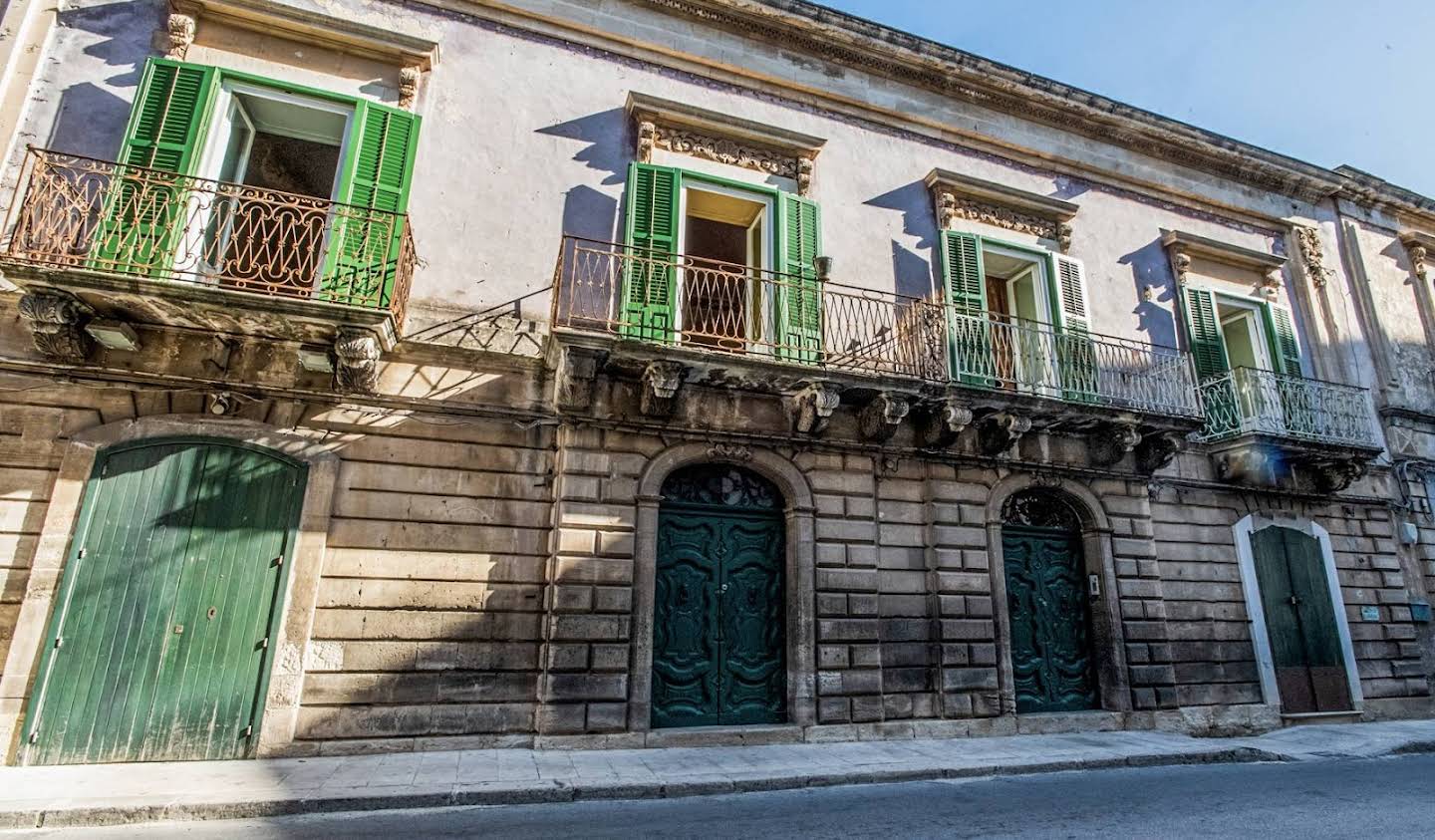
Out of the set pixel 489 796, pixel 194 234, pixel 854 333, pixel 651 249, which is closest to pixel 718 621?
pixel 489 796

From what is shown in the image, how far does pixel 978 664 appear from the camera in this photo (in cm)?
848

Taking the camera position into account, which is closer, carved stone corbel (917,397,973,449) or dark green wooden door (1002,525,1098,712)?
carved stone corbel (917,397,973,449)

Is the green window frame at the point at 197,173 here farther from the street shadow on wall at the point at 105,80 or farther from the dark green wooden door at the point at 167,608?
the dark green wooden door at the point at 167,608

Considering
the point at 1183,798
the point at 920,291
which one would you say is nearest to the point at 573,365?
the point at 920,291

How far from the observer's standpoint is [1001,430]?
9039 mm

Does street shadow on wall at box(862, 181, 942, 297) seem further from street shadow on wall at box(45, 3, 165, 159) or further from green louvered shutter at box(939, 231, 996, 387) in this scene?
street shadow on wall at box(45, 3, 165, 159)

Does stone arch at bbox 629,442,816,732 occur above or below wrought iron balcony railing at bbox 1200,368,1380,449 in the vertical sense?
below

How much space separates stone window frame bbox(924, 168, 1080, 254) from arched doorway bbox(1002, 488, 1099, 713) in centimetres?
398

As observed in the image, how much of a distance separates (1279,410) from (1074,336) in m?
3.73

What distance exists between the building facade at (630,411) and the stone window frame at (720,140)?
0.05m

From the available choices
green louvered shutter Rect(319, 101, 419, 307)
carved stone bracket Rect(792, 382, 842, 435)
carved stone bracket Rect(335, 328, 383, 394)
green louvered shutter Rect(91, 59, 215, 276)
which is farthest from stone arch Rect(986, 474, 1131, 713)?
green louvered shutter Rect(91, 59, 215, 276)

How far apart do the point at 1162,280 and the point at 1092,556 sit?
16.2 ft

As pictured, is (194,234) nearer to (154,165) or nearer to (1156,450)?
(154,165)

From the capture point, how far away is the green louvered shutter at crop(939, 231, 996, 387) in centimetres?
945
